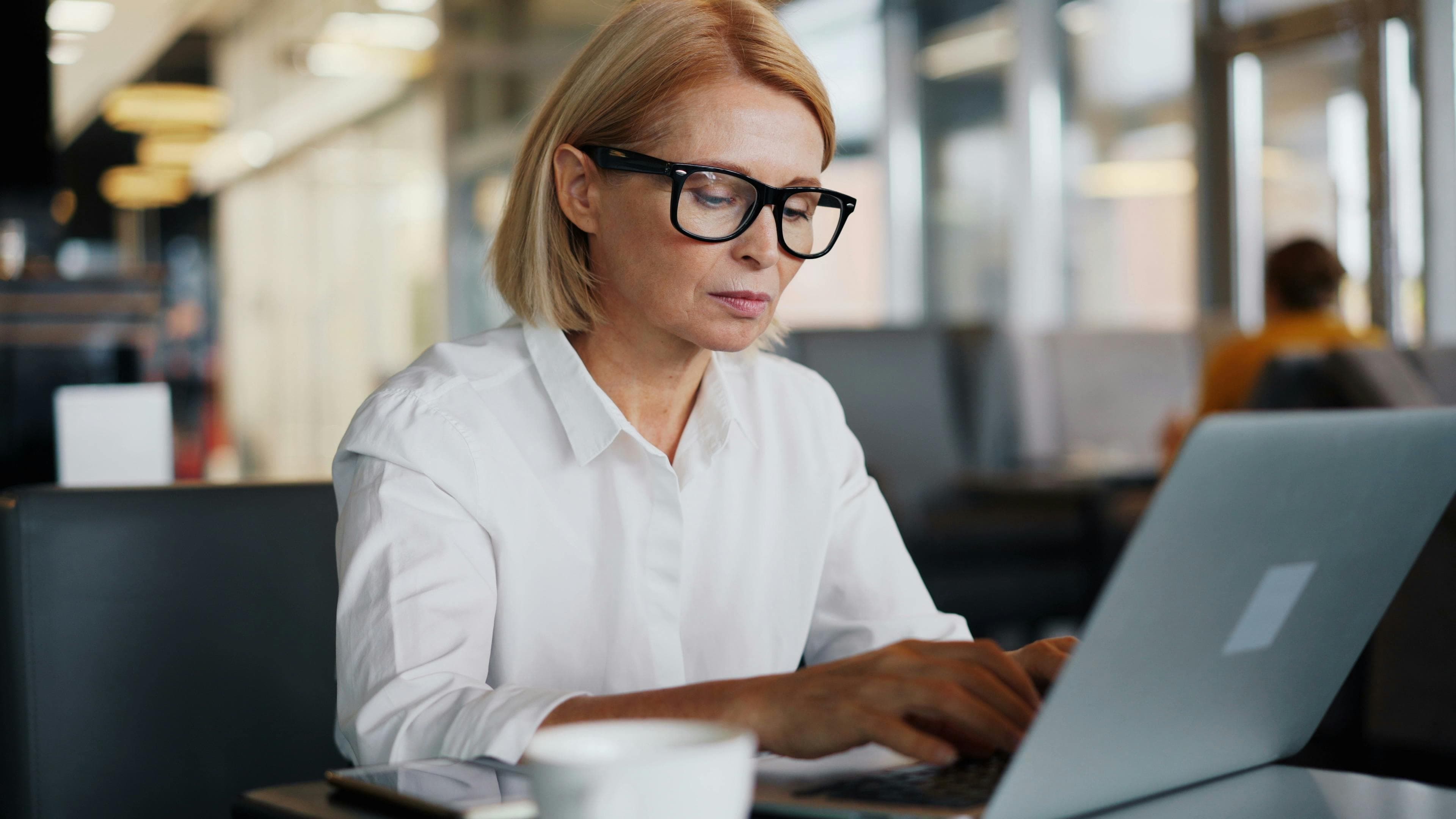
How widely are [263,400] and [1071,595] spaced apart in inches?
176

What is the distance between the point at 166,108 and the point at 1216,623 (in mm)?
6854

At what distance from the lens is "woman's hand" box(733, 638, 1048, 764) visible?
A: 64cm

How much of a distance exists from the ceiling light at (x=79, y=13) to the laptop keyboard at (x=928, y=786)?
A: 6894 mm

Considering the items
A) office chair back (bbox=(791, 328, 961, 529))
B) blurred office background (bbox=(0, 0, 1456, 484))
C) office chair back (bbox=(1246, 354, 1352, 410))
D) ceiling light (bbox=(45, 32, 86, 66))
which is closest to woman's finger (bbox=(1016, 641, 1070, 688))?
office chair back (bbox=(1246, 354, 1352, 410))

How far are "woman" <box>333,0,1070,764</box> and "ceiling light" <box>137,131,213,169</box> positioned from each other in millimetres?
5973

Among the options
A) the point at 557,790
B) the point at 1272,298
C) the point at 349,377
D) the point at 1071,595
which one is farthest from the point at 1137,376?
the point at 557,790

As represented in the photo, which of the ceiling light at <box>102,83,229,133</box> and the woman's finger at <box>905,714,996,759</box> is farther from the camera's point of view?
the ceiling light at <box>102,83,229,133</box>

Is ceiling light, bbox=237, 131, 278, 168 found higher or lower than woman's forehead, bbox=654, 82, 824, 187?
higher

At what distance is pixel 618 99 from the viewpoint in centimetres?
104

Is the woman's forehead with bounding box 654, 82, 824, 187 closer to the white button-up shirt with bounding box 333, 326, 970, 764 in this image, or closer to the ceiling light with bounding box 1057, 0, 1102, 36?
the white button-up shirt with bounding box 333, 326, 970, 764

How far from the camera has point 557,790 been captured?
428 mm

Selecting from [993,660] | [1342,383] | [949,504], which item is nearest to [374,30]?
[949,504]

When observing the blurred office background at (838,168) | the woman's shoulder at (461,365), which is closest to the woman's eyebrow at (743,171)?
the woman's shoulder at (461,365)

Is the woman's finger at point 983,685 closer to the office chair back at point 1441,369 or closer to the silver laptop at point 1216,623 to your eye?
the silver laptop at point 1216,623
